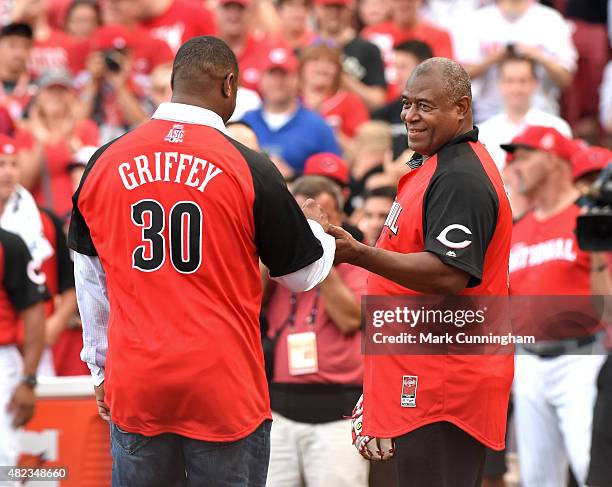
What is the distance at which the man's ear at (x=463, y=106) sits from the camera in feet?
15.1

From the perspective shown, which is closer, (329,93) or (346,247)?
(346,247)

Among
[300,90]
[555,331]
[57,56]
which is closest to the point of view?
[555,331]

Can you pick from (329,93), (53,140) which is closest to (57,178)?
(53,140)

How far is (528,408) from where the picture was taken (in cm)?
725

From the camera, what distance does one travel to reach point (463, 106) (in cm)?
461

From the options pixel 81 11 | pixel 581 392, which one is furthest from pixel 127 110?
pixel 581 392

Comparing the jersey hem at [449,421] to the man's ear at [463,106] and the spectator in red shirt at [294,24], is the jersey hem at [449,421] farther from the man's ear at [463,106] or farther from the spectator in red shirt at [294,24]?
the spectator in red shirt at [294,24]

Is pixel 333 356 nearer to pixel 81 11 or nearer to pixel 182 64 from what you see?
pixel 182 64

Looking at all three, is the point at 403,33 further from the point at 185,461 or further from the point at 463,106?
the point at 185,461

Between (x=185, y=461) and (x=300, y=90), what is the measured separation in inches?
258

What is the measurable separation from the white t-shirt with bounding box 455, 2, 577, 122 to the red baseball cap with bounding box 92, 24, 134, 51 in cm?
293

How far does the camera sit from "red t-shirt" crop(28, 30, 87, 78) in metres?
11.3

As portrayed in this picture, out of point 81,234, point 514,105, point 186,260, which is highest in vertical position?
point 514,105

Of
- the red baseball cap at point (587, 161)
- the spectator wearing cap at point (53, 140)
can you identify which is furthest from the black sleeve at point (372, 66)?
the red baseball cap at point (587, 161)
